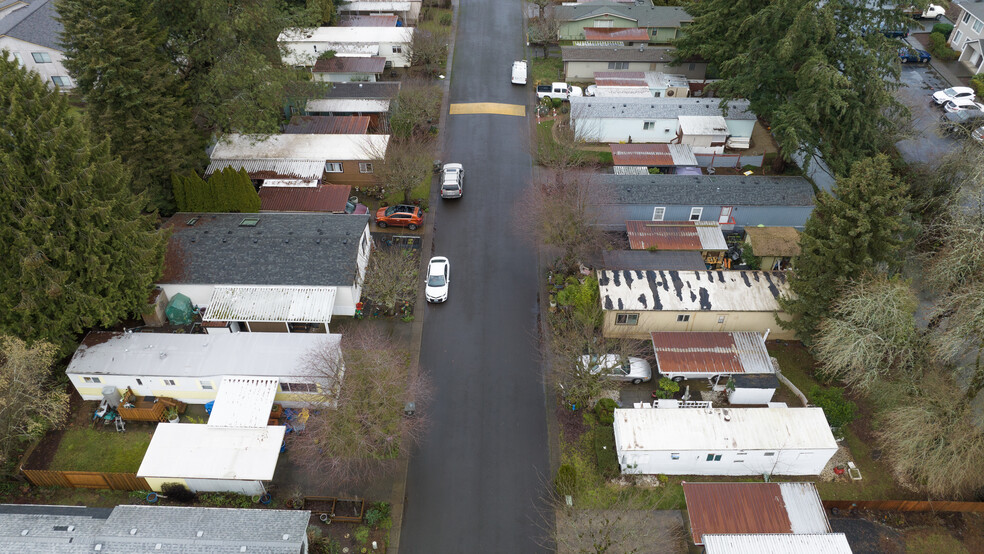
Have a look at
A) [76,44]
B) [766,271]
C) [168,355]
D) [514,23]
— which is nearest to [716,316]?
[766,271]

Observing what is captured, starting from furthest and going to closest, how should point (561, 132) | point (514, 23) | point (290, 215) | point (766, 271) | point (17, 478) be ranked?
point (514, 23) → point (561, 132) → point (290, 215) → point (766, 271) → point (17, 478)

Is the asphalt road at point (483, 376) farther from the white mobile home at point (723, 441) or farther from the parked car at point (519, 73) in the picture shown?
the parked car at point (519, 73)

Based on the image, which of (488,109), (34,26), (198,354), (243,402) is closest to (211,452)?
(243,402)

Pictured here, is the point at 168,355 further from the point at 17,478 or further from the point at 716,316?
the point at 716,316

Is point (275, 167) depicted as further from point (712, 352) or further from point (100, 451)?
point (712, 352)

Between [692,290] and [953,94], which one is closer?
[692,290]

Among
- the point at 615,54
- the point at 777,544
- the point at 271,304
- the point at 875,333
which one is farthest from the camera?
the point at 615,54
